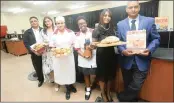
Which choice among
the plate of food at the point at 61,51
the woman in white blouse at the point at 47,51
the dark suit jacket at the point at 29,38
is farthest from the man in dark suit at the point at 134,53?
the dark suit jacket at the point at 29,38

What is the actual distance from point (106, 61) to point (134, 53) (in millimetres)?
419

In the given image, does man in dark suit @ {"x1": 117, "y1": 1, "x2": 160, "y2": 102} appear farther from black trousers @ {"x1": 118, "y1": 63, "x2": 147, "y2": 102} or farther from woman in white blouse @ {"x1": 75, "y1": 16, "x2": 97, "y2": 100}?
woman in white blouse @ {"x1": 75, "y1": 16, "x2": 97, "y2": 100}

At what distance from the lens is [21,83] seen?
3205 mm

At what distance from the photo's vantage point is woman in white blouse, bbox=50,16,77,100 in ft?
7.25

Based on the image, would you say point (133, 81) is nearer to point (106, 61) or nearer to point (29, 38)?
point (106, 61)

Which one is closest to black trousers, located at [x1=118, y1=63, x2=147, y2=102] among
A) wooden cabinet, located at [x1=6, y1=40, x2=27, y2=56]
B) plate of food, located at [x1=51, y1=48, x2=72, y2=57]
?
plate of food, located at [x1=51, y1=48, x2=72, y2=57]

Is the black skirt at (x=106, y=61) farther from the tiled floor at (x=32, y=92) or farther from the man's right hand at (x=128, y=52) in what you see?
the tiled floor at (x=32, y=92)

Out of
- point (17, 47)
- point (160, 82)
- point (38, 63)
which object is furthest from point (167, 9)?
point (17, 47)

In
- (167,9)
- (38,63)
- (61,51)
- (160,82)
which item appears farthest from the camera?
(167,9)

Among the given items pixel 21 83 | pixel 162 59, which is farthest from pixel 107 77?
pixel 21 83

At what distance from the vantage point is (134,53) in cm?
156

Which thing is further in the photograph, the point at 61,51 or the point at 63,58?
the point at 63,58

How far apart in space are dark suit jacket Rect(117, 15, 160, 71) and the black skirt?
0.18 meters

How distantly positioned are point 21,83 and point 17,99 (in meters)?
0.80
